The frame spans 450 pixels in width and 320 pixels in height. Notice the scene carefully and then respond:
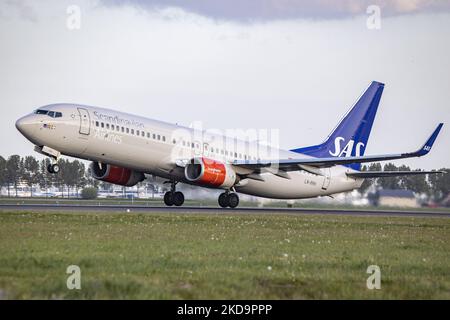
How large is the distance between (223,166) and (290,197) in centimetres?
866

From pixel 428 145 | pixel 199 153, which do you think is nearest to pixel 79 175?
pixel 199 153

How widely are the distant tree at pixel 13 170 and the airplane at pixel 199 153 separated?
4996 centimetres

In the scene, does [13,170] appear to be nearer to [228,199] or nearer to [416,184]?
[416,184]

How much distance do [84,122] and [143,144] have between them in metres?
3.56

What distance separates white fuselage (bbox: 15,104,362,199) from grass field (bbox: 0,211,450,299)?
11109mm

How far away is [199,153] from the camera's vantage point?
42156 mm

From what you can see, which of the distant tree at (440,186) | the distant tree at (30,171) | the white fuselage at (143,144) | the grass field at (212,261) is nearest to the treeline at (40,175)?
the distant tree at (30,171)

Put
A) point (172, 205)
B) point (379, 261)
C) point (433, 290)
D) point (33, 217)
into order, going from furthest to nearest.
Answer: point (172, 205) → point (33, 217) → point (379, 261) → point (433, 290)

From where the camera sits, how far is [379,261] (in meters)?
17.1

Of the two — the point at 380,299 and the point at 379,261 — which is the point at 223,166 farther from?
the point at 380,299

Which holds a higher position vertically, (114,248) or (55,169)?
(55,169)

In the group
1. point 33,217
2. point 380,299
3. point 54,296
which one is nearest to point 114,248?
point 54,296

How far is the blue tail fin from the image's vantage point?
51.0m
